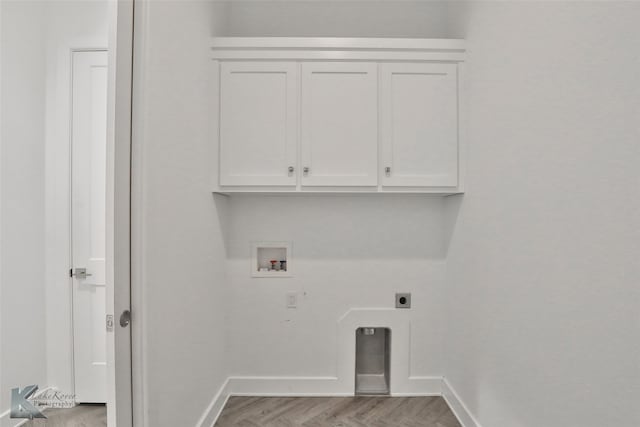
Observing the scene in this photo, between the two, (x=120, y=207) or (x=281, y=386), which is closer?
(x=120, y=207)

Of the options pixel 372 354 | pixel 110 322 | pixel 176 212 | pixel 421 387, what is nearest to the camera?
pixel 110 322

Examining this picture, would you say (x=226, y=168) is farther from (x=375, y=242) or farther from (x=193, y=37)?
(x=375, y=242)

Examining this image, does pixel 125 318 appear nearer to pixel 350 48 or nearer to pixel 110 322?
pixel 110 322

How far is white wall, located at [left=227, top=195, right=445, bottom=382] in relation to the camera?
7.66ft

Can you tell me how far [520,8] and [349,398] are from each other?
2.35 m

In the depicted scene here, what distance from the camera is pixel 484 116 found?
5.90 feet

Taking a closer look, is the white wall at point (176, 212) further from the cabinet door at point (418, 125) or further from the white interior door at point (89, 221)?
the cabinet door at point (418, 125)

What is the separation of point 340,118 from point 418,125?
1.56ft

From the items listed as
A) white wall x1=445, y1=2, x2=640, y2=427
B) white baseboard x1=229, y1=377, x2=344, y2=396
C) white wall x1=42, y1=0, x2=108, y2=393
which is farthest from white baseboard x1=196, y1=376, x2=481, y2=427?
white wall x1=42, y1=0, x2=108, y2=393

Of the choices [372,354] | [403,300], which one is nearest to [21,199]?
[403,300]

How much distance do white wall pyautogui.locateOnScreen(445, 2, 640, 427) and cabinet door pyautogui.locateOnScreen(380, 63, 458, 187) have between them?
154 millimetres

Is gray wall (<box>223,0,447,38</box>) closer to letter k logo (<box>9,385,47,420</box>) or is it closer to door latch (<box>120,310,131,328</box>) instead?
door latch (<box>120,310,131,328</box>)

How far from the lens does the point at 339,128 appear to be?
2.08 metres

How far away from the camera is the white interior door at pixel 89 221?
1.02 m
